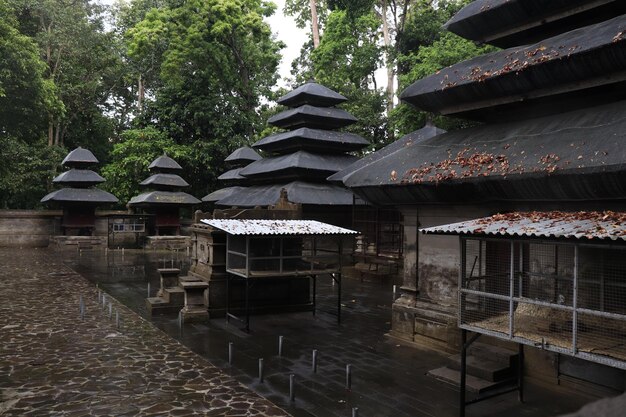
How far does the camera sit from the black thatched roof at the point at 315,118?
102ft

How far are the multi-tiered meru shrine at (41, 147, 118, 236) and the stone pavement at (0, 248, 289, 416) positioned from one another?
22.2 metres

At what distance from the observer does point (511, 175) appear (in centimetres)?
1029

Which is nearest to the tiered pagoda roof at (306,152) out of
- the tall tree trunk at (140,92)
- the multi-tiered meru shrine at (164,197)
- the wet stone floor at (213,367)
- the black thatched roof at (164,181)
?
the multi-tiered meru shrine at (164,197)

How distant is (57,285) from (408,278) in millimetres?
15387

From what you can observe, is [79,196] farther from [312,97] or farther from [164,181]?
[312,97]

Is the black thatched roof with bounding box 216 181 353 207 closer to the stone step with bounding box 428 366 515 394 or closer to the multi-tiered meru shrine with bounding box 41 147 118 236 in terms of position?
the multi-tiered meru shrine with bounding box 41 147 118 236

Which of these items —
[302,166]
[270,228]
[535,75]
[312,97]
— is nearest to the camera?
[535,75]

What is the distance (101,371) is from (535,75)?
11.7 metres

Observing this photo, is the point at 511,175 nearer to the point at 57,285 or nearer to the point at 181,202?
the point at 57,285

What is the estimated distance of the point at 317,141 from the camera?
30.5m

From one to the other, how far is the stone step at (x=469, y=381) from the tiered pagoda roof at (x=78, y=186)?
109 ft

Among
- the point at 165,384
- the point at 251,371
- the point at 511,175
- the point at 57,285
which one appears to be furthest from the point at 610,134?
the point at 57,285

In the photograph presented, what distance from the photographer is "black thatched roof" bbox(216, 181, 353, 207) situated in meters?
27.1

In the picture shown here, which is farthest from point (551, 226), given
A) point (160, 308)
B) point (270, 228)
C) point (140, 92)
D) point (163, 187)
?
point (140, 92)
